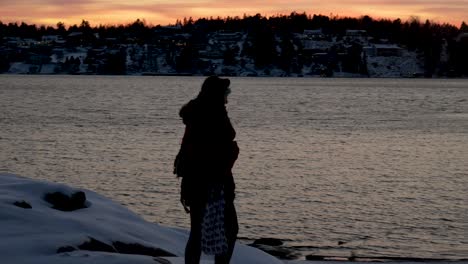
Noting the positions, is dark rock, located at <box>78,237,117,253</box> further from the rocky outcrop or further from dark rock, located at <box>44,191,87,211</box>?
dark rock, located at <box>44,191,87,211</box>

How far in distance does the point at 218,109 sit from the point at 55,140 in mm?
39254

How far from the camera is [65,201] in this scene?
393 inches

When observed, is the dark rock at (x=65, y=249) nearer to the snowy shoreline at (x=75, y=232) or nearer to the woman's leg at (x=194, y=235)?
the snowy shoreline at (x=75, y=232)

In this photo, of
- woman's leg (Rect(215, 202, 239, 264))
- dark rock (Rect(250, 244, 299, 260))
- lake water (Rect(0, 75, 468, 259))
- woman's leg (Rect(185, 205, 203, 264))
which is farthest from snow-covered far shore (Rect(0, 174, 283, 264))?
lake water (Rect(0, 75, 468, 259))

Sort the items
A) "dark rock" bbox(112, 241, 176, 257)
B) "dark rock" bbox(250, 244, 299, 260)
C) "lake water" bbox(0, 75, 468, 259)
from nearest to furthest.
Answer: "dark rock" bbox(112, 241, 176, 257), "dark rock" bbox(250, 244, 299, 260), "lake water" bbox(0, 75, 468, 259)

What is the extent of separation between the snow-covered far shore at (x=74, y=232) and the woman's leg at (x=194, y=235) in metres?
0.37

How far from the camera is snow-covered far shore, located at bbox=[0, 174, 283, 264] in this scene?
786 cm

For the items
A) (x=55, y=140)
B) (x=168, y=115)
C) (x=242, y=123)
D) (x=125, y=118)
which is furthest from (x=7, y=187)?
(x=168, y=115)

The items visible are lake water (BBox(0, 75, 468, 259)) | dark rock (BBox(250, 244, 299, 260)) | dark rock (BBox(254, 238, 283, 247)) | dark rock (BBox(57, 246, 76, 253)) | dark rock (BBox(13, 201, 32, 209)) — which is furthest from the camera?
lake water (BBox(0, 75, 468, 259))

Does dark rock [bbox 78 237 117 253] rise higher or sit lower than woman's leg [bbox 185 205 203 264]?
lower

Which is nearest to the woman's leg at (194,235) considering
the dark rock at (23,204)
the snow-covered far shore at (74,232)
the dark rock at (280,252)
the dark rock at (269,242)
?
the snow-covered far shore at (74,232)

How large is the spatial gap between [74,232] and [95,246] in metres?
0.40

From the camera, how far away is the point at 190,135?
7.88 meters

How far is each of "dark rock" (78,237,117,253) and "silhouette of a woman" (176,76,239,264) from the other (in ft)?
4.14
